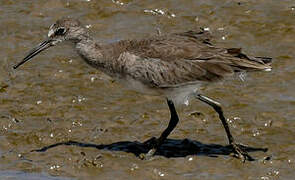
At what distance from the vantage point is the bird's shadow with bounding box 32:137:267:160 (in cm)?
963

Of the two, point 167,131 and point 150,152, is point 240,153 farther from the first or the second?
point 150,152

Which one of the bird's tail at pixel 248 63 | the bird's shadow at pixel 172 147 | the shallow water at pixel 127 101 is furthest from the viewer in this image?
the bird's shadow at pixel 172 147

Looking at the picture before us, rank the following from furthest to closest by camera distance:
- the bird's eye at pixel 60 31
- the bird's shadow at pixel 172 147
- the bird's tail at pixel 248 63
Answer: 1. the bird's eye at pixel 60 31
2. the bird's shadow at pixel 172 147
3. the bird's tail at pixel 248 63

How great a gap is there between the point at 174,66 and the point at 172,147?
3.42 ft

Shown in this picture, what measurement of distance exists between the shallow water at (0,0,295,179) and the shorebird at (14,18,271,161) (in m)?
0.46

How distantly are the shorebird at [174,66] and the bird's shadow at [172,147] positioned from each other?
6.7 inches

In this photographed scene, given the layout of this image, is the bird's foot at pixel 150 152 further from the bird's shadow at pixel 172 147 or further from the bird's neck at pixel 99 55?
the bird's neck at pixel 99 55

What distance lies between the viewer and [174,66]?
9445mm

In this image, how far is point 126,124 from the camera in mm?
10492

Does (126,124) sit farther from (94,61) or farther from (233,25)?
(233,25)

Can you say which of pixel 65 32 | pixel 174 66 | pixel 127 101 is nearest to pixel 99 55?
pixel 65 32

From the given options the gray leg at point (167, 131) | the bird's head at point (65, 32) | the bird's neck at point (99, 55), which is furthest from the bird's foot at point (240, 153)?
the bird's head at point (65, 32)

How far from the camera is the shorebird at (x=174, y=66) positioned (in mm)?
9367

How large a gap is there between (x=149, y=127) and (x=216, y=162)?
136 cm
